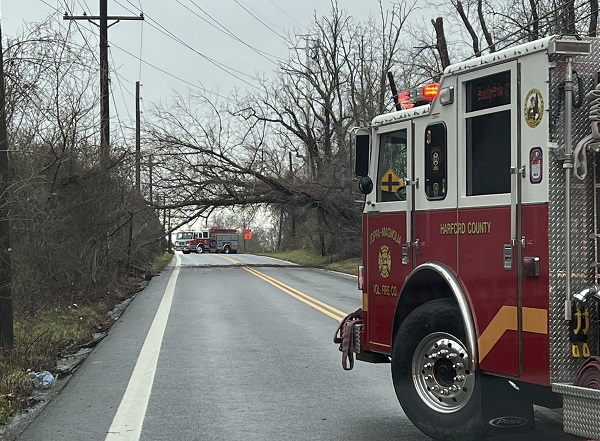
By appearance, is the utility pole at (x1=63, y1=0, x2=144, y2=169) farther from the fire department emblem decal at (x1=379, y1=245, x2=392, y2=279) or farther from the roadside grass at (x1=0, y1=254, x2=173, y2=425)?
the fire department emblem decal at (x1=379, y1=245, x2=392, y2=279)

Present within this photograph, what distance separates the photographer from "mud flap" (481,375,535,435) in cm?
567

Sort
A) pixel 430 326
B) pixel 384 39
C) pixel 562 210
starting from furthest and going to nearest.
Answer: pixel 384 39
pixel 430 326
pixel 562 210

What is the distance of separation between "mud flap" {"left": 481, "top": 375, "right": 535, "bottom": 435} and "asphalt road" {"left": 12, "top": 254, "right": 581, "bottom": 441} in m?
0.67

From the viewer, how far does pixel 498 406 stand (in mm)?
5715

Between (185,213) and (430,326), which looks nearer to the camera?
(430,326)

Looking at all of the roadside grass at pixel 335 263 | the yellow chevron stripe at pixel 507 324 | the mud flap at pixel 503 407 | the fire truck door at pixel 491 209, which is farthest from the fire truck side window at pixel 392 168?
the roadside grass at pixel 335 263

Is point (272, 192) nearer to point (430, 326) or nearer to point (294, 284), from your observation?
point (294, 284)

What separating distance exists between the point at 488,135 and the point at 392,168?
151 centimetres

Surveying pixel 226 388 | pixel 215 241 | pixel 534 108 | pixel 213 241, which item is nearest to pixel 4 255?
pixel 226 388

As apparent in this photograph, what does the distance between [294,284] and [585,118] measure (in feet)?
66.7

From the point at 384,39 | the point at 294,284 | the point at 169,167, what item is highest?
the point at 384,39

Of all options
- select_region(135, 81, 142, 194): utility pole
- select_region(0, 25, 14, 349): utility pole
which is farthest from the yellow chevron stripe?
select_region(135, 81, 142, 194): utility pole

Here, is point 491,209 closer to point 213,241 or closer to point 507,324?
point 507,324

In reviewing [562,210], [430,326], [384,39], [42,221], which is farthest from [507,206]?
[384,39]
